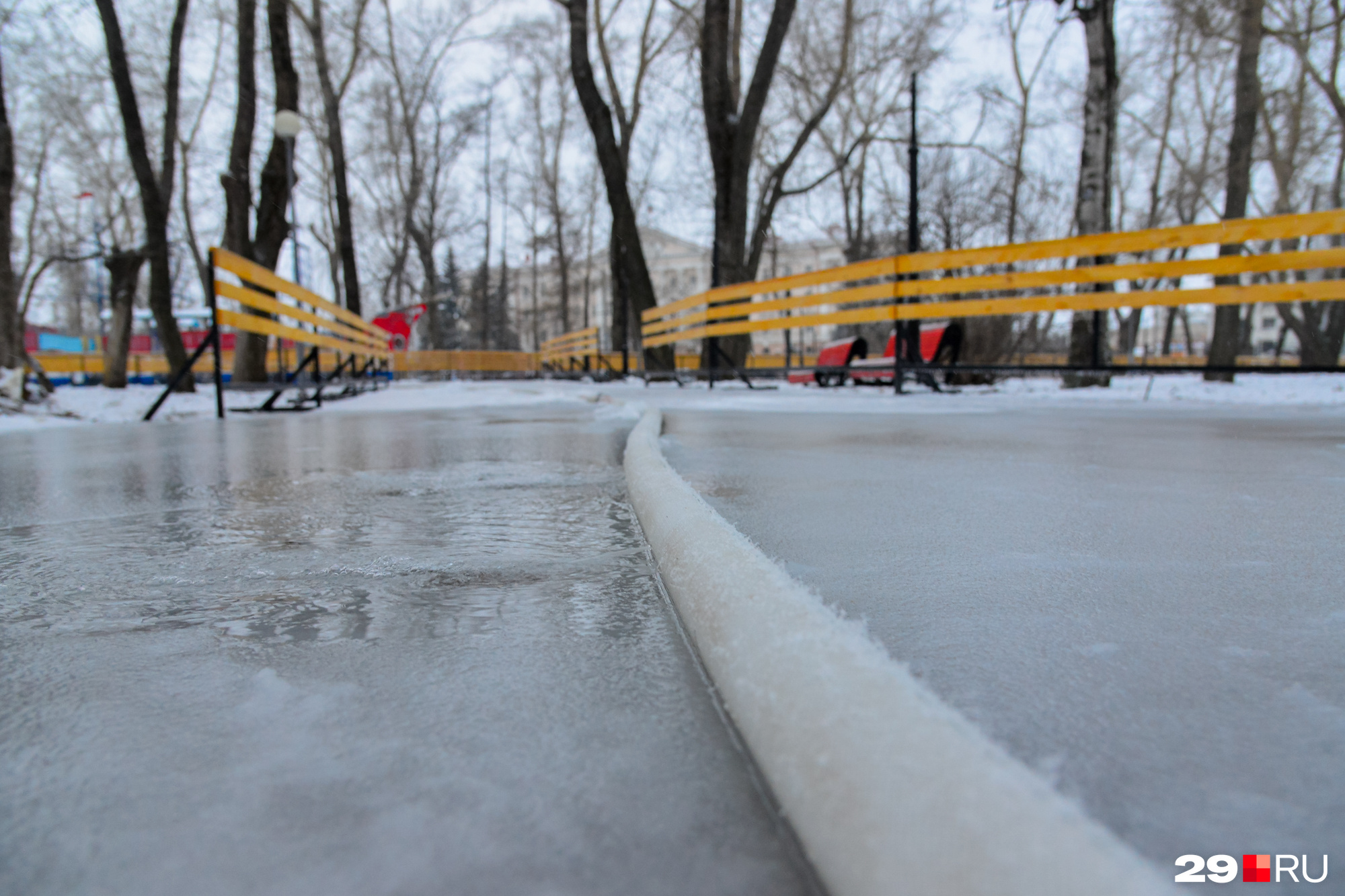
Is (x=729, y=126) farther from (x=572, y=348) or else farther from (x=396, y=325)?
(x=396, y=325)

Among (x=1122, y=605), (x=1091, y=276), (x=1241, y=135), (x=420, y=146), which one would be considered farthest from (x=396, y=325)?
(x=1122, y=605)

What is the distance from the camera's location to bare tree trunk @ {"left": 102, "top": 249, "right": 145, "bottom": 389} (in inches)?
580

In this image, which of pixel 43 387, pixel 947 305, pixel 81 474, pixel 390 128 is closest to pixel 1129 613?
pixel 81 474

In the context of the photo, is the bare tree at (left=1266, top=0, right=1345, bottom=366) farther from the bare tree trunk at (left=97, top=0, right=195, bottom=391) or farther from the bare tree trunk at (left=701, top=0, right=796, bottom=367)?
the bare tree trunk at (left=97, top=0, right=195, bottom=391)

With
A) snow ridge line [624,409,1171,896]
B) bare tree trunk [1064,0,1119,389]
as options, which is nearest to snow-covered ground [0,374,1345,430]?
bare tree trunk [1064,0,1119,389]

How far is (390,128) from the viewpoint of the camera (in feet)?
77.6

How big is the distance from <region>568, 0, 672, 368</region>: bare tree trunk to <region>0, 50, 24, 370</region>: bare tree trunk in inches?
284

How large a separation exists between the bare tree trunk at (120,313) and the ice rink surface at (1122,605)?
15010 mm

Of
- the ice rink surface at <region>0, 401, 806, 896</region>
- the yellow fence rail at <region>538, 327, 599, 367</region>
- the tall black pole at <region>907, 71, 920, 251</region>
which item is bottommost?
the ice rink surface at <region>0, 401, 806, 896</region>

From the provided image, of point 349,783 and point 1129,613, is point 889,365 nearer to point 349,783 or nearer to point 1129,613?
point 1129,613

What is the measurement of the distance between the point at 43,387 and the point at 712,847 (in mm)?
8545

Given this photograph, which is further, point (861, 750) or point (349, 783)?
point (349, 783)

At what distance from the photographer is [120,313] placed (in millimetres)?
15617

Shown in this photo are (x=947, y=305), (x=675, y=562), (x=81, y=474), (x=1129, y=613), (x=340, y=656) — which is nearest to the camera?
(x=340, y=656)
